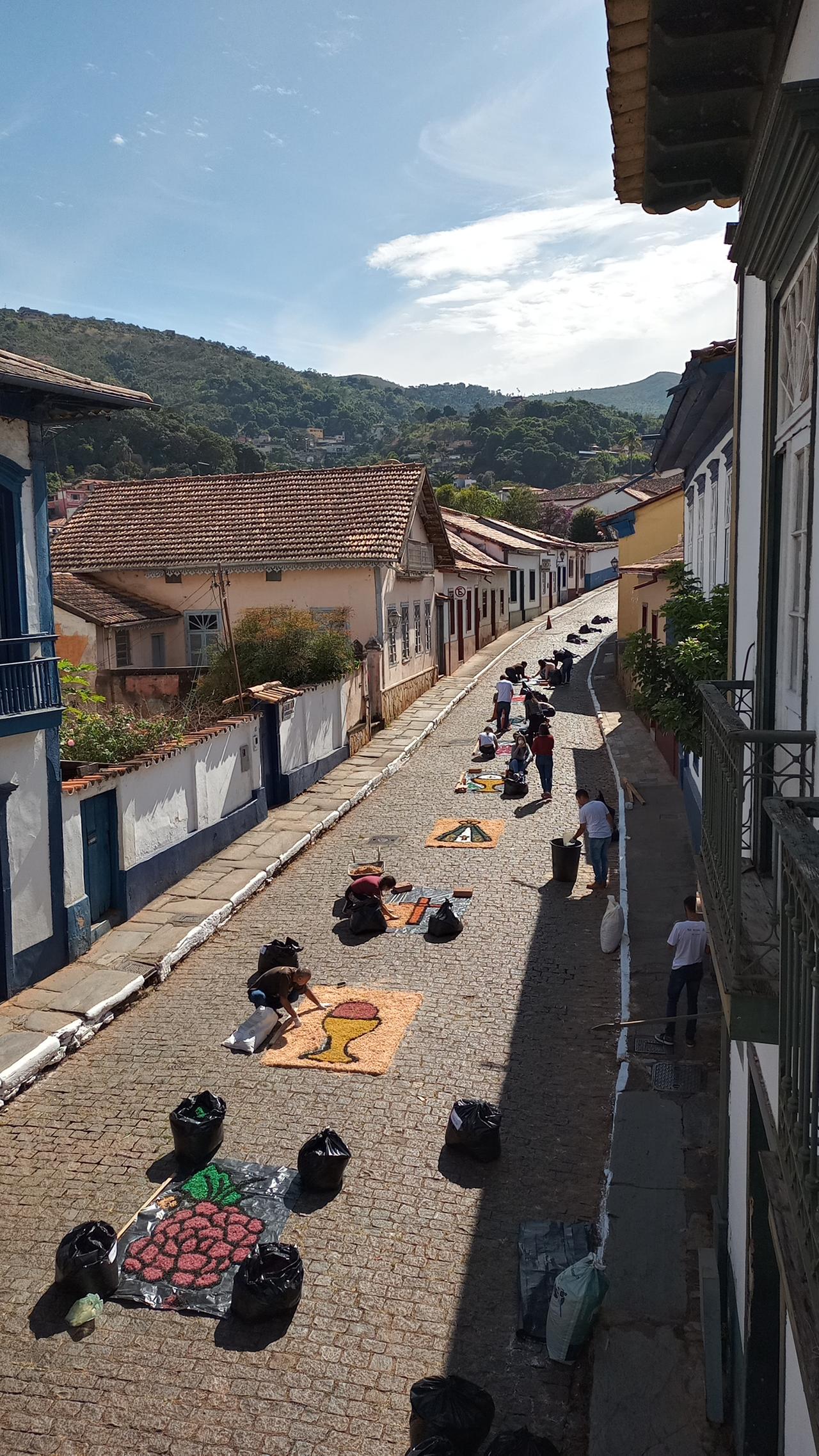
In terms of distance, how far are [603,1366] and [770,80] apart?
256 inches

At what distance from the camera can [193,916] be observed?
12617mm

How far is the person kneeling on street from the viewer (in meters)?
9.80

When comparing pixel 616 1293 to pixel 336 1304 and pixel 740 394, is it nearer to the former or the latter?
pixel 336 1304

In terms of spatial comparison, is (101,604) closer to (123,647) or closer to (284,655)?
(123,647)

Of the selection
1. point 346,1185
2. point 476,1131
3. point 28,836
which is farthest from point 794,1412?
point 28,836

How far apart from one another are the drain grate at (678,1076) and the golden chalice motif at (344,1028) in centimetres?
267

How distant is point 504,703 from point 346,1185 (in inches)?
657

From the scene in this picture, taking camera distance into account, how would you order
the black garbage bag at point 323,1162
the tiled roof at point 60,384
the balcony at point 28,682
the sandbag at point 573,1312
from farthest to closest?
1. the balcony at point 28,682
2. the tiled roof at point 60,384
3. the black garbage bag at point 323,1162
4. the sandbag at point 573,1312

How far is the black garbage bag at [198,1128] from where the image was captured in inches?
292

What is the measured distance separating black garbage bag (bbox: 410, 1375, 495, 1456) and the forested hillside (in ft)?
269

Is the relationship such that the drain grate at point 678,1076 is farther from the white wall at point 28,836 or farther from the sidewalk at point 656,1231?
the white wall at point 28,836

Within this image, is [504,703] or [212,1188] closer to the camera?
[212,1188]

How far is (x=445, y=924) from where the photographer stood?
1203 cm

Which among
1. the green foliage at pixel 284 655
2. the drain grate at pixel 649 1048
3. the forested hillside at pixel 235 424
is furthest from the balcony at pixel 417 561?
the forested hillside at pixel 235 424
